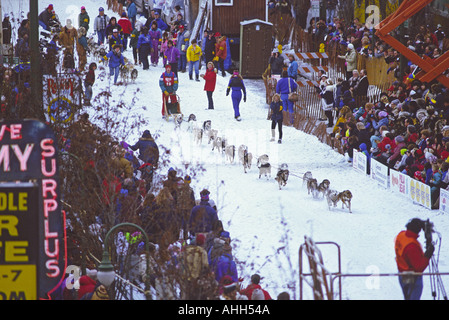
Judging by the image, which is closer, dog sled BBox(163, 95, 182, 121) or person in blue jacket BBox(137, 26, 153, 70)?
dog sled BBox(163, 95, 182, 121)

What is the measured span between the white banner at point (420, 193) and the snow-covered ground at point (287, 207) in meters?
0.14

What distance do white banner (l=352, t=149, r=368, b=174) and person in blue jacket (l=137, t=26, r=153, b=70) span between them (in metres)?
10.7

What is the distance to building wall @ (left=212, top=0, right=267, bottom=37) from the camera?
34312 mm

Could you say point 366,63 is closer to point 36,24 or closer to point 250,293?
point 36,24

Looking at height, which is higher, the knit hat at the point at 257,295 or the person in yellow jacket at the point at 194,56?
the person in yellow jacket at the point at 194,56

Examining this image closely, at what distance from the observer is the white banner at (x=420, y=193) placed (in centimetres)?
1872

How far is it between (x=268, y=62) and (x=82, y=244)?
18.8 metres

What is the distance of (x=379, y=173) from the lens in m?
20.9

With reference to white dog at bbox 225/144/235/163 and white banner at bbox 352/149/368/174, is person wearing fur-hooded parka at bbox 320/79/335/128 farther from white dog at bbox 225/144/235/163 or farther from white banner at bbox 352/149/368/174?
white dog at bbox 225/144/235/163

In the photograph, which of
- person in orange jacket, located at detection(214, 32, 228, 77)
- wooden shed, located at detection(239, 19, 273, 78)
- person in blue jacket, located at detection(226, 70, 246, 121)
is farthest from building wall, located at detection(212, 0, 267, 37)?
person in blue jacket, located at detection(226, 70, 246, 121)

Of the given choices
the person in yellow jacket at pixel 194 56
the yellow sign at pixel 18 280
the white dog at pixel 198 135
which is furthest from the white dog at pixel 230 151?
the yellow sign at pixel 18 280

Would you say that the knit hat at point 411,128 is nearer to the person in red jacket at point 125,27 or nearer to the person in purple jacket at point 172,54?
the person in purple jacket at point 172,54

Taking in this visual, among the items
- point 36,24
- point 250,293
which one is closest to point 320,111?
point 36,24

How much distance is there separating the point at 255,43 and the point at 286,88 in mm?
6787
